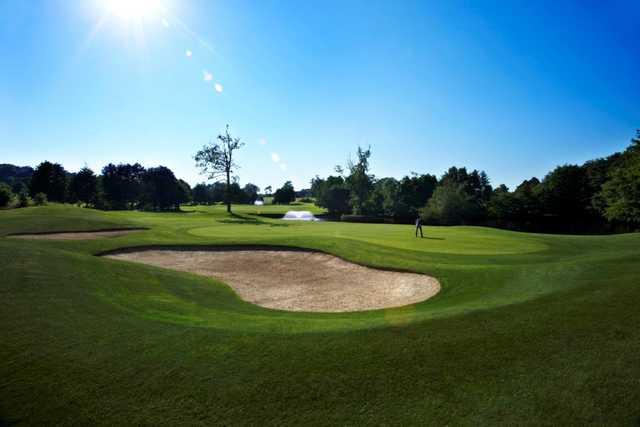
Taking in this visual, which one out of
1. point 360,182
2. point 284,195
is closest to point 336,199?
point 360,182

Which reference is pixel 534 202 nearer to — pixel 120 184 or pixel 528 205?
pixel 528 205

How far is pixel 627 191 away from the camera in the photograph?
1859 inches

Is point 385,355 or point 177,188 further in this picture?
point 177,188

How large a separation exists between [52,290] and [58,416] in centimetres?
543

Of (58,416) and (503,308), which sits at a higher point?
(503,308)

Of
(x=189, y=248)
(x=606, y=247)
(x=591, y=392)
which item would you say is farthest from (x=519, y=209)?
(x=591, y=392)

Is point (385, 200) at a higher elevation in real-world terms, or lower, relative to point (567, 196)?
lower

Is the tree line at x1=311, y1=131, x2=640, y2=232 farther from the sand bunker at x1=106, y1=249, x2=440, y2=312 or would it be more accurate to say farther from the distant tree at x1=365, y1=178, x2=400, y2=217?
the sand bunker at x1=106, y1=249, x2=440, y2=312

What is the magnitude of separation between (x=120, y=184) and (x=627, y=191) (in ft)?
387

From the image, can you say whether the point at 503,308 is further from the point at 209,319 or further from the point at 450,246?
the point at 450,246

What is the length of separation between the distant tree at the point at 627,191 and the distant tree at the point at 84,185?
121913mm

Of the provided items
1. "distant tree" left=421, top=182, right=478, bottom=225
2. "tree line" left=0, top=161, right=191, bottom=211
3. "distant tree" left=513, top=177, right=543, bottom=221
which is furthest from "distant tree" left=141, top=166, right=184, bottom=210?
"distant tree" left=513, top=177, right=543, bottom=221

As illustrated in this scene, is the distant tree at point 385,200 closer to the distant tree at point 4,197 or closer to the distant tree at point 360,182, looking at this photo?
the distant tree at point 360,182

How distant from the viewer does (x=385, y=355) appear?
5.33m
